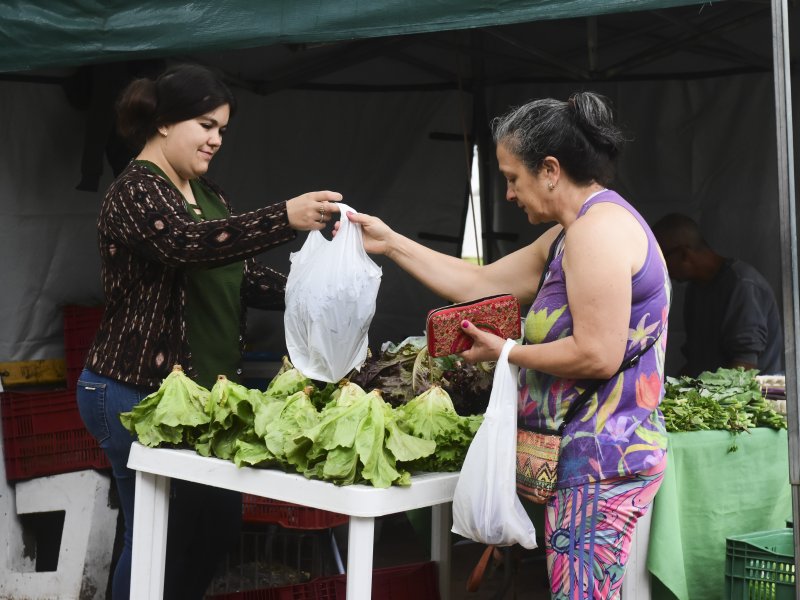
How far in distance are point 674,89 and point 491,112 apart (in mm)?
1235

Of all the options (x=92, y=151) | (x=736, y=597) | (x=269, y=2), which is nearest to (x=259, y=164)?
(x=92, y=151)

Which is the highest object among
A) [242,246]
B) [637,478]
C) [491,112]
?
[491,112]

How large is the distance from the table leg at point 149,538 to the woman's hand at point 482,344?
1073 millimetres

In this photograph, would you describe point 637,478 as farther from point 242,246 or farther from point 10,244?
point 10,244

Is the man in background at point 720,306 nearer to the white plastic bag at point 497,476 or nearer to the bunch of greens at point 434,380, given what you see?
the bunch of greens at point 434,380

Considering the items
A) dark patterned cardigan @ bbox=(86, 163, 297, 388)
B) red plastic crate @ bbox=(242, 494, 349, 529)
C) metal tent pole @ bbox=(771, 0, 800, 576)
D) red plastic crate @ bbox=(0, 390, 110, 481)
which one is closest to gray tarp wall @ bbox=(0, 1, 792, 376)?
red plastic crate @ bbox=(0, 390, 110, 481)

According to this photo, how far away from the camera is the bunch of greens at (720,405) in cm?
364

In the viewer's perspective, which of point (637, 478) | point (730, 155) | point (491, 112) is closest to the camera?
point (637, 478)

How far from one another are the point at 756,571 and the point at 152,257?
2.13 metres

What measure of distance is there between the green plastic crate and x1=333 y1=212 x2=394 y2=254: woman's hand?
1.46 meters

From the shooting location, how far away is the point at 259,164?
6641 mm

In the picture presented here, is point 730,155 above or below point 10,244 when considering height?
above

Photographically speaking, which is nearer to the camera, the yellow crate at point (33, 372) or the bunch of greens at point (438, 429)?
the bunch of greens at point (438, 429)

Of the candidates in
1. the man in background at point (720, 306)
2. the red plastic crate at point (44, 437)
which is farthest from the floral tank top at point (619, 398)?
the red plastic crate at point (44, 437)
